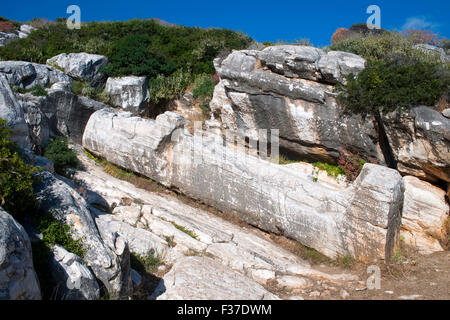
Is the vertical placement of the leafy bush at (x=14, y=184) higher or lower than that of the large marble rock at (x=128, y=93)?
lower

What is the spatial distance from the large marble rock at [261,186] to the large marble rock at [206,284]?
1.91m

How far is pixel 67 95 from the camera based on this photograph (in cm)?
1012

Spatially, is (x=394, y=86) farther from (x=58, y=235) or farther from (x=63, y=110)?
(x=63, y=110)

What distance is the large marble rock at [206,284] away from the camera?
15.7ft

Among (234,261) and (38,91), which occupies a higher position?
(38,91)

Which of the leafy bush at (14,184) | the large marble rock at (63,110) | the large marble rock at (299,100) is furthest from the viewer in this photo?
the large marble rock at (63,110)

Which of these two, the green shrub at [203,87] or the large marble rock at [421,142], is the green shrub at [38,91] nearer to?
the green shrub at [203,87]

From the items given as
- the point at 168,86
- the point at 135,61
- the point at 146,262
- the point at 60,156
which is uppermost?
the point at 135,61

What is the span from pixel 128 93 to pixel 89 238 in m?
8.57

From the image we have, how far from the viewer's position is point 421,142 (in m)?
6.93

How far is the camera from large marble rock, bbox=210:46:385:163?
8094 mm

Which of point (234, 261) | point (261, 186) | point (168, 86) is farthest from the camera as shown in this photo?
point (168, 86)

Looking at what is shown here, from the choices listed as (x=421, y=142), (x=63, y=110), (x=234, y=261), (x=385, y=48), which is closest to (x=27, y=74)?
(x=63, y=110)

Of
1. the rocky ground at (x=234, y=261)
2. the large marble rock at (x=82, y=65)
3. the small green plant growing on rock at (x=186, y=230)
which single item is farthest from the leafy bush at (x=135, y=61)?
the small green plant growing on rock at (x=186, y=230)
